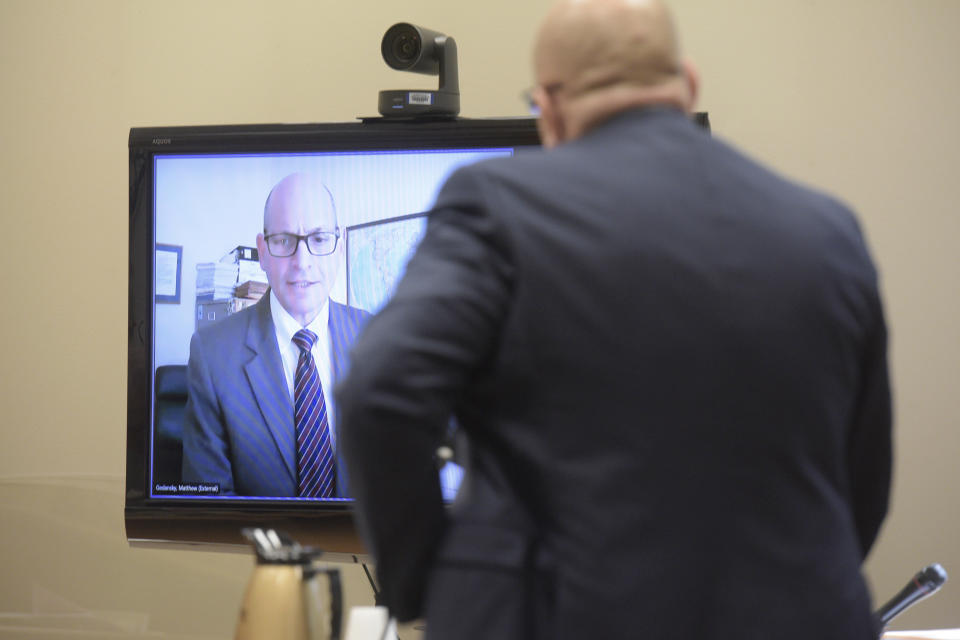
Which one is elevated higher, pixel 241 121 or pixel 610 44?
pixel 241 121

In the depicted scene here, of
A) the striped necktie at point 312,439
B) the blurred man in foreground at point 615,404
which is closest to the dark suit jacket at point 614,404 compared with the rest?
the blurred man in foreground at point 615,404

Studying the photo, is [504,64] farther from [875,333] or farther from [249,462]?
[875,333]

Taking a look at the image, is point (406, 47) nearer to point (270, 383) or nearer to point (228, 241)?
point (228, 241)

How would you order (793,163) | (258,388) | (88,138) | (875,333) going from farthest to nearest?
(88,138) < (793,163) < (258,388) < (875,333)

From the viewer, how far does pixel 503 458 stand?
1.11 metres

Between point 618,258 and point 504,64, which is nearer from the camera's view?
point 618,258

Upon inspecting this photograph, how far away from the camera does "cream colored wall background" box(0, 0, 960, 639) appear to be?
3000mm

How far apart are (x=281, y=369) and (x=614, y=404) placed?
1.52 metres

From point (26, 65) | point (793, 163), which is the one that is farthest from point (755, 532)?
point (26, 65)

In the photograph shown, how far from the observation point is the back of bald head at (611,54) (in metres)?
1.18

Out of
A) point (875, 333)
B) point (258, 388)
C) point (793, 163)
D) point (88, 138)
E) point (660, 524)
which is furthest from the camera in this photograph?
point (88, 138)

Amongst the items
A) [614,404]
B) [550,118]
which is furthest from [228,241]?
[614,404]

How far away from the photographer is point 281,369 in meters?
2.47

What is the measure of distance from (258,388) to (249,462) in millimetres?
167
